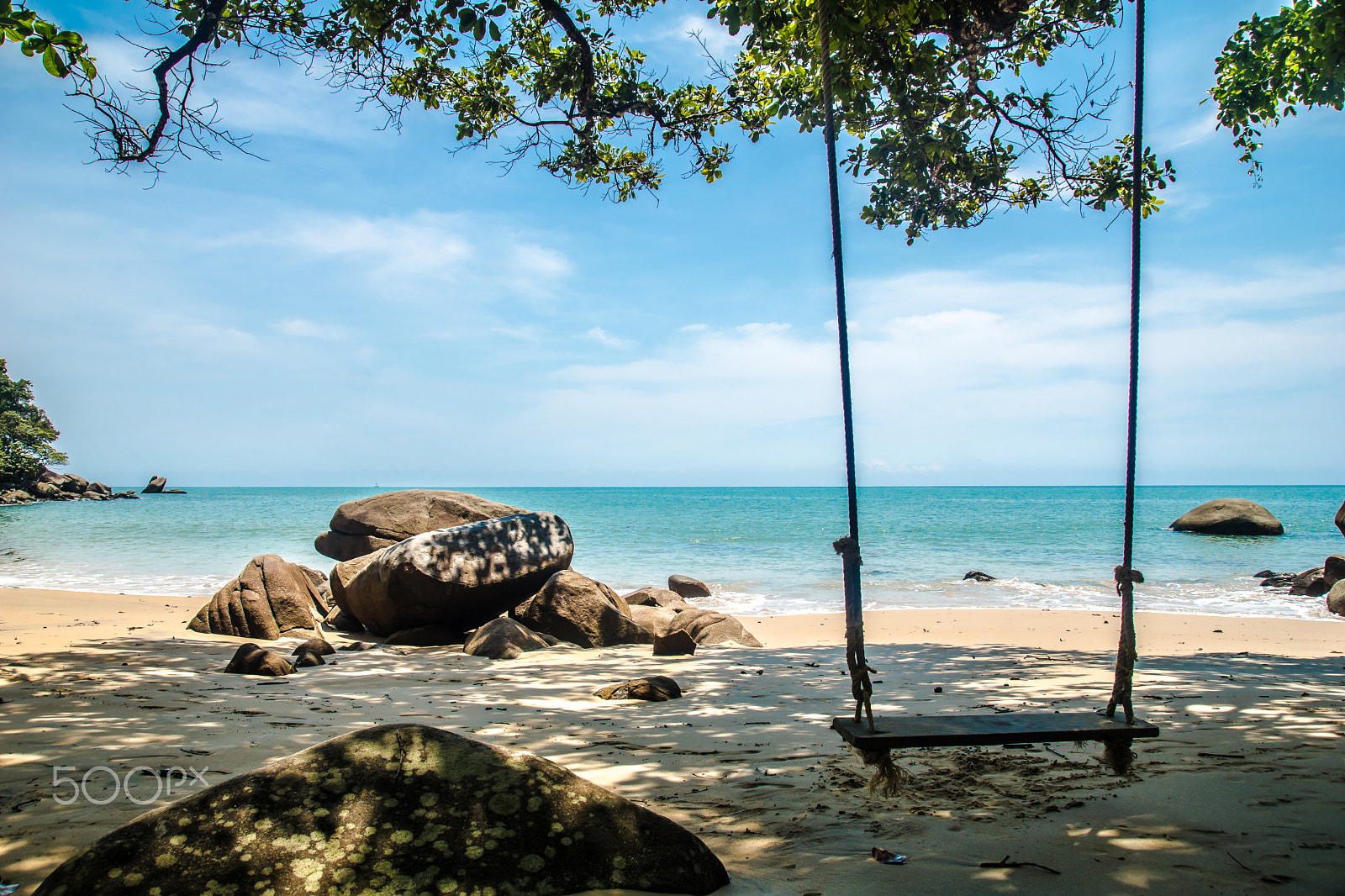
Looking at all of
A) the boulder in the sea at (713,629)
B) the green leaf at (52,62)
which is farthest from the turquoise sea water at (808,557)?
the green leaf at (52,62)

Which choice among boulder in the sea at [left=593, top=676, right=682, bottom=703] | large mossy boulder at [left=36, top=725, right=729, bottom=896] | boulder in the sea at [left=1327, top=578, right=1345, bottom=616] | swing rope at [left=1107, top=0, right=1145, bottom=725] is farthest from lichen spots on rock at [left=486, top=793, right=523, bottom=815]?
boulder in the sea at [left=1327, top=578, right=1345, bottom=616]

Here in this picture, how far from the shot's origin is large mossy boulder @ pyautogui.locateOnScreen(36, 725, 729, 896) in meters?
1.78

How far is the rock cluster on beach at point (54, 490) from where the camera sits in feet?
155

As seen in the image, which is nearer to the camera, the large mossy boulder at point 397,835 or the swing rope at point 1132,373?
the large mossy boulder at point 397,835

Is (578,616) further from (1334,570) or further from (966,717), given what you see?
(1334,570)

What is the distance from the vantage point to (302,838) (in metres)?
1.88

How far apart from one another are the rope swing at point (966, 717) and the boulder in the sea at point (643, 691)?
7.38 ft

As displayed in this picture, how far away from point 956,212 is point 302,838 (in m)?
7.71

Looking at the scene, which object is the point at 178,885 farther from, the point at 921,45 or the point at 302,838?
the point at 921,45

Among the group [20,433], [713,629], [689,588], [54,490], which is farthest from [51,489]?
[713,629]

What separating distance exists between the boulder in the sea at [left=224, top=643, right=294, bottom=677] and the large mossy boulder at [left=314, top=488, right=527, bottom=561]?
653 cm

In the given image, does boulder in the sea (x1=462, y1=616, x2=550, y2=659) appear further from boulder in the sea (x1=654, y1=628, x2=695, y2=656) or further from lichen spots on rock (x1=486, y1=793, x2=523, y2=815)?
lichen spots on rock (x1=486, y1=793, x2=523, y2=815)

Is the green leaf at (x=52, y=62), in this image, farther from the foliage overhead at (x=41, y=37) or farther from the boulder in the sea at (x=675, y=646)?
the boulder in the sea at (x=675, y=646)

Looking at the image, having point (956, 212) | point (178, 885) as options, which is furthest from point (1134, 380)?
point (956, 212)
